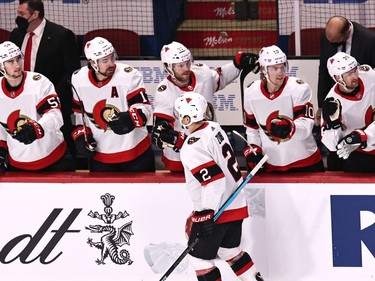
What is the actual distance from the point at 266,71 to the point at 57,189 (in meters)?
1.40

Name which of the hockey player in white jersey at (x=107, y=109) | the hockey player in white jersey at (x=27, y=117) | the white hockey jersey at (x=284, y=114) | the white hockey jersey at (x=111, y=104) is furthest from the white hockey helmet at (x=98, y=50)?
the white hockey jersey at (x=284, y=114)

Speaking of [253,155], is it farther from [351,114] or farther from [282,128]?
[351,114]

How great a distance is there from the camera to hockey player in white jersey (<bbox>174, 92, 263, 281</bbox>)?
6.29 m

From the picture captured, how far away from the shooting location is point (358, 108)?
22.0 ft

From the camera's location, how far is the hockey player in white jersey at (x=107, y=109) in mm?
6945

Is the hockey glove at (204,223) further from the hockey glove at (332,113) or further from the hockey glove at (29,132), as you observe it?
the hockey glove at (29,132)

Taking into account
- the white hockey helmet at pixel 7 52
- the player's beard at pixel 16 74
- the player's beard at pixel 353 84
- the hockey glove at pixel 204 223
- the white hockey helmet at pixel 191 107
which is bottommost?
the hockey glove at pixel 204 223

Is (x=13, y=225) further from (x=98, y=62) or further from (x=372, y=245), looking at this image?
(x=372, y=245)

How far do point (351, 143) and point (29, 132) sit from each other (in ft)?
5.91

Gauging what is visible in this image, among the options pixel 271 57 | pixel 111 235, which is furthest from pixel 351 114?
pixel 111 235

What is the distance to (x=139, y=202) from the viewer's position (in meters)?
6.91

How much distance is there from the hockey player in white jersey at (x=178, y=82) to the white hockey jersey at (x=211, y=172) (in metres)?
0.37

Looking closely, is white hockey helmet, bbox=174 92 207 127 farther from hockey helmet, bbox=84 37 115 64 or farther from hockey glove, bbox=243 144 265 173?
hockey helmet, bbox=84 37 115 64

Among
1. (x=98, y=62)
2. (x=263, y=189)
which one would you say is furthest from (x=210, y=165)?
(x=98, y=62)
